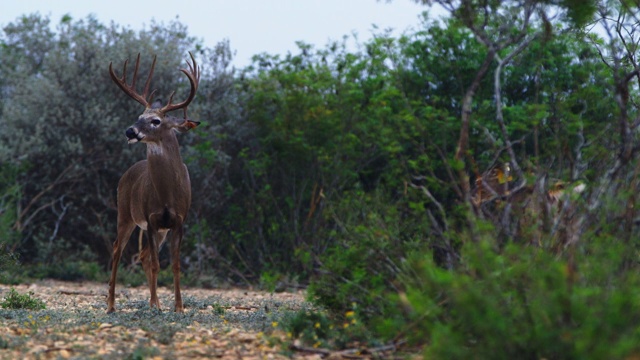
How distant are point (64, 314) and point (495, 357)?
5.08 m

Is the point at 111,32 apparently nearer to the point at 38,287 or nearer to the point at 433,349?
the point at 38,287

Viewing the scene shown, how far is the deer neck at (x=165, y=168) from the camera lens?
9.24m

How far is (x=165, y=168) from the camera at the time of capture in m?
9.30

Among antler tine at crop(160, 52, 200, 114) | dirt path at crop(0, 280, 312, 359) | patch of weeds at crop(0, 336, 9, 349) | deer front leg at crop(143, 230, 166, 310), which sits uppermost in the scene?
antler tine at crop(160, 52, 200, 114)

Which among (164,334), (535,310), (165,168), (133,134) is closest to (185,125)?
(165,168)

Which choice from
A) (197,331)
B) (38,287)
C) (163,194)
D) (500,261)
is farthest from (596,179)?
(38,287)

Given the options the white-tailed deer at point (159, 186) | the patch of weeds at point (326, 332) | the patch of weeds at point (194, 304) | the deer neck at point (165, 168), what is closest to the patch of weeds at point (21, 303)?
the white-tailed deer at point (159, 186)

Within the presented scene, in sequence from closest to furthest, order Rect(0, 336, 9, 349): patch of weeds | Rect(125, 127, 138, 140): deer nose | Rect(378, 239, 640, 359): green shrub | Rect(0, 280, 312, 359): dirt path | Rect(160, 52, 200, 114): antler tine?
Rect(378, 239, 640, 359): green shrub < Rect(0, 280, 312, 359): dirt path < Rect(0, 336, 9, 349): patch of weeds < Rect(125, 127, 138, 140): deer nose < Rect(160, 52, 200, 114): antler tine

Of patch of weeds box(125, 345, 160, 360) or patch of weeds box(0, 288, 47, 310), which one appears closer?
patch of weeds box(125, 345, 160, 360)

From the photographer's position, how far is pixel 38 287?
45.2 feet

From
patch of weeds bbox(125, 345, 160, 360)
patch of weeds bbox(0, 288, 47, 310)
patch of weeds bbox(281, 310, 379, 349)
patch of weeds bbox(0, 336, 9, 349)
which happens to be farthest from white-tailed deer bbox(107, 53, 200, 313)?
patch of weeds bbox(125, 345, 160, 360)

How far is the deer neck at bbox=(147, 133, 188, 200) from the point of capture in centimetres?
924

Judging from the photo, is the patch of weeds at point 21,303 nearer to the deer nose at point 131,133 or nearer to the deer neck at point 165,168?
the deer neck at point 165,168

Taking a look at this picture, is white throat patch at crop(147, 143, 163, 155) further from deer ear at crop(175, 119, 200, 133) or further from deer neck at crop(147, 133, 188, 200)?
deer ear at crop(175, 119, 200, 133)
